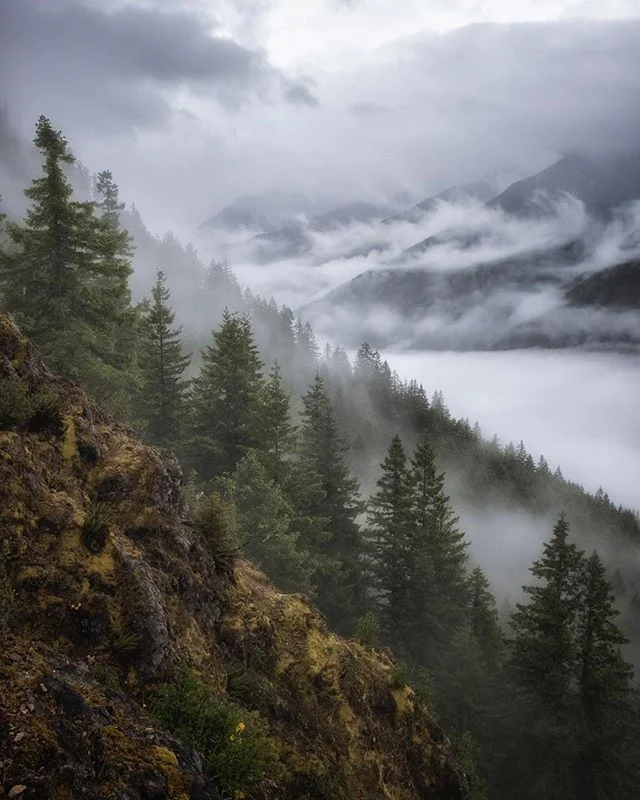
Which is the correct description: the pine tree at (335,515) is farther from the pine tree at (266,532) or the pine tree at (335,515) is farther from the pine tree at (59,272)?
the pine tree at (59,272)

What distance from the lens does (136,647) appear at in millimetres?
8586

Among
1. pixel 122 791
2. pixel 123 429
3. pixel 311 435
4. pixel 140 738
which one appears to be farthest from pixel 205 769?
pixel 311 435

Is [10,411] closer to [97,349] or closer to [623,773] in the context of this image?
[97,349]

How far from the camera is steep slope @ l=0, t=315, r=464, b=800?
6020mm

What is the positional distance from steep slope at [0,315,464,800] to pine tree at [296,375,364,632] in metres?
17.2

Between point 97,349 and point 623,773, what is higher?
point 97,349

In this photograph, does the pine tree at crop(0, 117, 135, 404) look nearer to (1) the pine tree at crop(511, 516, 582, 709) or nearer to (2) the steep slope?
(2) the steep slope

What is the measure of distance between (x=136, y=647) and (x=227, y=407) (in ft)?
82.2

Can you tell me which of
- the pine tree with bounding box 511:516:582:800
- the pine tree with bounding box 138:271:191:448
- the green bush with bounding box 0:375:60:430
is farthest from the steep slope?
the pine tree with bounding box 138:271:191:448

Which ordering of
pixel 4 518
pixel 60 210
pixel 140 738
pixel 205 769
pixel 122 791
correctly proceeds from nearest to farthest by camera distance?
pixel 122 791 < pixel 140 738 < pixel 205 769 < pixel 4 518 < pixel 60 210

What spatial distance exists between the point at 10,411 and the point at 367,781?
10514mm

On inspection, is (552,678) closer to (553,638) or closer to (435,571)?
(553,638)

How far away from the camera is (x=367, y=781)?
11.1m

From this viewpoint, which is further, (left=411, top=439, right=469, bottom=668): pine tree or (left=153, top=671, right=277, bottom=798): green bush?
(left=411, top=439, right=469, bottom=668): pine tree
